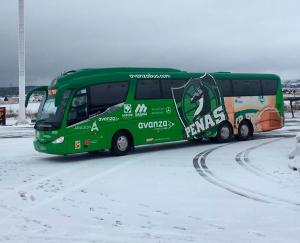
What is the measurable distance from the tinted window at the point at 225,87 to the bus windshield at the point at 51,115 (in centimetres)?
688

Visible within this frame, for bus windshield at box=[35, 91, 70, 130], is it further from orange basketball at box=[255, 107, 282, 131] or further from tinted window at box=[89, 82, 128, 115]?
Answer: orange basketball at box=[255, 107, 282, 131]

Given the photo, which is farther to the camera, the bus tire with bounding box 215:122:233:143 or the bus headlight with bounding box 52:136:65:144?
the bus tire with bounding box 215:122:233:143

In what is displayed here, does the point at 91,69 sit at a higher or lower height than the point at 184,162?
higher

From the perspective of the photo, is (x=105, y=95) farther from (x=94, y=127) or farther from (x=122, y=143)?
(x=122, y=143)

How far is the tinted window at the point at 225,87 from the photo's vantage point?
19031 millimetres

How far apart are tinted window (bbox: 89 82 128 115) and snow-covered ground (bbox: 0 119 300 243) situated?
168 cm

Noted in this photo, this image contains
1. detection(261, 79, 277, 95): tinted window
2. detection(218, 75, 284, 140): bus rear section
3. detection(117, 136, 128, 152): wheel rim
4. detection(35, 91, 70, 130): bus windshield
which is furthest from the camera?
detection(261, 79, 277, 95): tinted window

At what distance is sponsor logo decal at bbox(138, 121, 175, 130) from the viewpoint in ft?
53.3

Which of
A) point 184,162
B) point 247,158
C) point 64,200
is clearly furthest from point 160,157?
point 64,200

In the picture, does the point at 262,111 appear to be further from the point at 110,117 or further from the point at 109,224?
the point at 109,224

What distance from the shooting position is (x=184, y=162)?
1361cm

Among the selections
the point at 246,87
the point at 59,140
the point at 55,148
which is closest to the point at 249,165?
the point at 59,140

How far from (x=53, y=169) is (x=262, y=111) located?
10.6m

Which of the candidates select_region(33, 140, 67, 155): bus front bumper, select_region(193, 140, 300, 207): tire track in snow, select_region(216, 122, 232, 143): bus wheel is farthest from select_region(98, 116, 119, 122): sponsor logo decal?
select_region(216, 122, 232, 143): bus wheel
